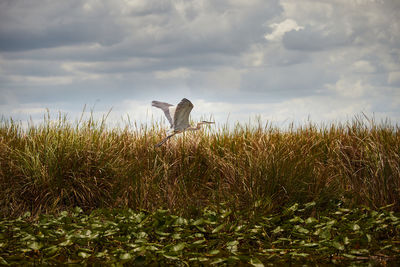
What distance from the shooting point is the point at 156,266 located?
12.1 ft

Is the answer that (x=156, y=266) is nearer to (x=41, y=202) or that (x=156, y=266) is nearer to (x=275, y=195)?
(x=275, y=195)

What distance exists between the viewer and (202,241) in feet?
12.7

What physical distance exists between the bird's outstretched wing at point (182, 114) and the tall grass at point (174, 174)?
2.34 feet

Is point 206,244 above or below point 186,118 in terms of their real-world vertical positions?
below

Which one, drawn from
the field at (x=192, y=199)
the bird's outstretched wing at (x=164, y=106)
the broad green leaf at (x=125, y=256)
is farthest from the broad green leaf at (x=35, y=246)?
the bird's outstretched wing at (x=164, y=106)

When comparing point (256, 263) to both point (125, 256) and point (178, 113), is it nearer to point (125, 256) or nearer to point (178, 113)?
point (125, 256)

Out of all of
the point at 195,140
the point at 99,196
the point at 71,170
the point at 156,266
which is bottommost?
the point at 156,266

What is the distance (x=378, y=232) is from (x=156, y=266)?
2.71 m

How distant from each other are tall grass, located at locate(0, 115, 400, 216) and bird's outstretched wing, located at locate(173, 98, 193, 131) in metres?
0.71

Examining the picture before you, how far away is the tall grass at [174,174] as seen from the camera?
5301 millimetres

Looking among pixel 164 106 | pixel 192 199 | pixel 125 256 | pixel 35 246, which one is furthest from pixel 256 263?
pixel 164 106

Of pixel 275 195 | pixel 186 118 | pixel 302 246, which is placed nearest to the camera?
pixel 302 246

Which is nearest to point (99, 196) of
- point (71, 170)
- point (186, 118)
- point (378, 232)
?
point (71, 170)

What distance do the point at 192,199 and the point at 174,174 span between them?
1096 millimetres
